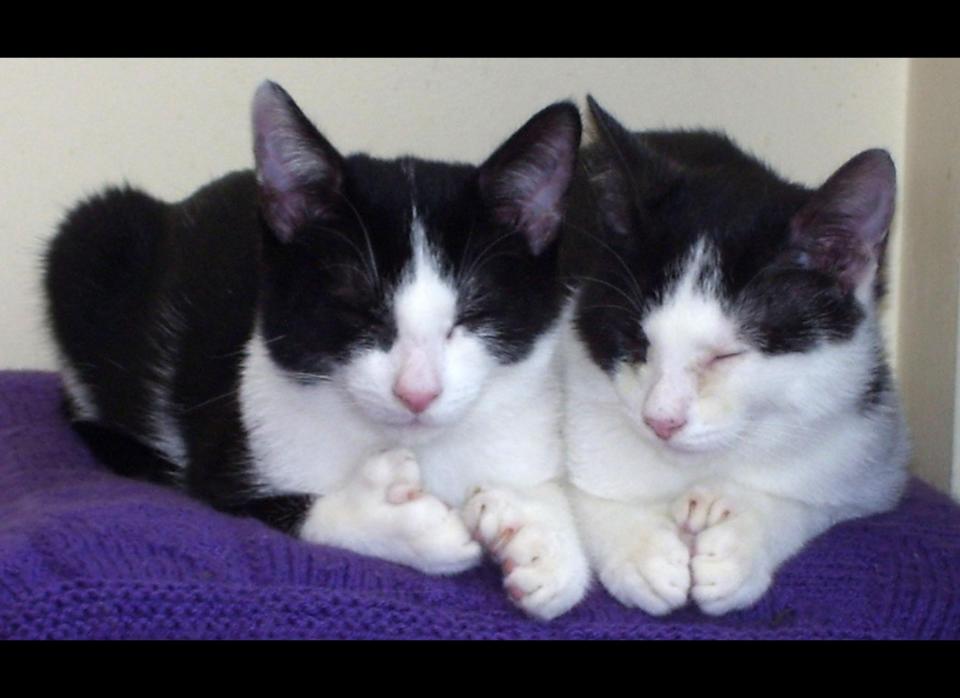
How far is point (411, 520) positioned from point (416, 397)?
0.44 ft

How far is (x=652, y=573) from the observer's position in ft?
4.17

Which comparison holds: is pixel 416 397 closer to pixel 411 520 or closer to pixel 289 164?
pixel 411 520

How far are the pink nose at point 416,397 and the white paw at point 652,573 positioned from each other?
0.27m

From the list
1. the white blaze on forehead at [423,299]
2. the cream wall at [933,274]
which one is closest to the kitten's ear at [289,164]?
the white blaze on forehead at [423,299]

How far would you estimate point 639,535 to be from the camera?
135 centimetres

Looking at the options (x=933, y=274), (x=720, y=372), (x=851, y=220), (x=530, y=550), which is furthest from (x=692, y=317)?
(x=933, y=274)

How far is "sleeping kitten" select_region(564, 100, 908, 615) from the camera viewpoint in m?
1.28

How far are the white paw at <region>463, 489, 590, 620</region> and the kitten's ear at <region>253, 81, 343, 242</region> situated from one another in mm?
376

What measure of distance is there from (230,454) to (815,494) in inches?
28.0

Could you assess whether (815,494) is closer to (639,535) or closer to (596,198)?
(639,535)

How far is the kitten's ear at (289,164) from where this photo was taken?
133 centimetres

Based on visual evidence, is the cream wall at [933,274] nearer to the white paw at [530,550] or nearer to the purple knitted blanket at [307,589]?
the purple knitted blanket at [307,589]

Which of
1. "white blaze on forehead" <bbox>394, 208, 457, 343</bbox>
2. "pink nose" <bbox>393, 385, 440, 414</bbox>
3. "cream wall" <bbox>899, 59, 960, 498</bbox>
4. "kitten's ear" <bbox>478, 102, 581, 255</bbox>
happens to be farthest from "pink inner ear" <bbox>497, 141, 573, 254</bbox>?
"cream wall" <bbox>899, 59, 960, 498</bbox>
